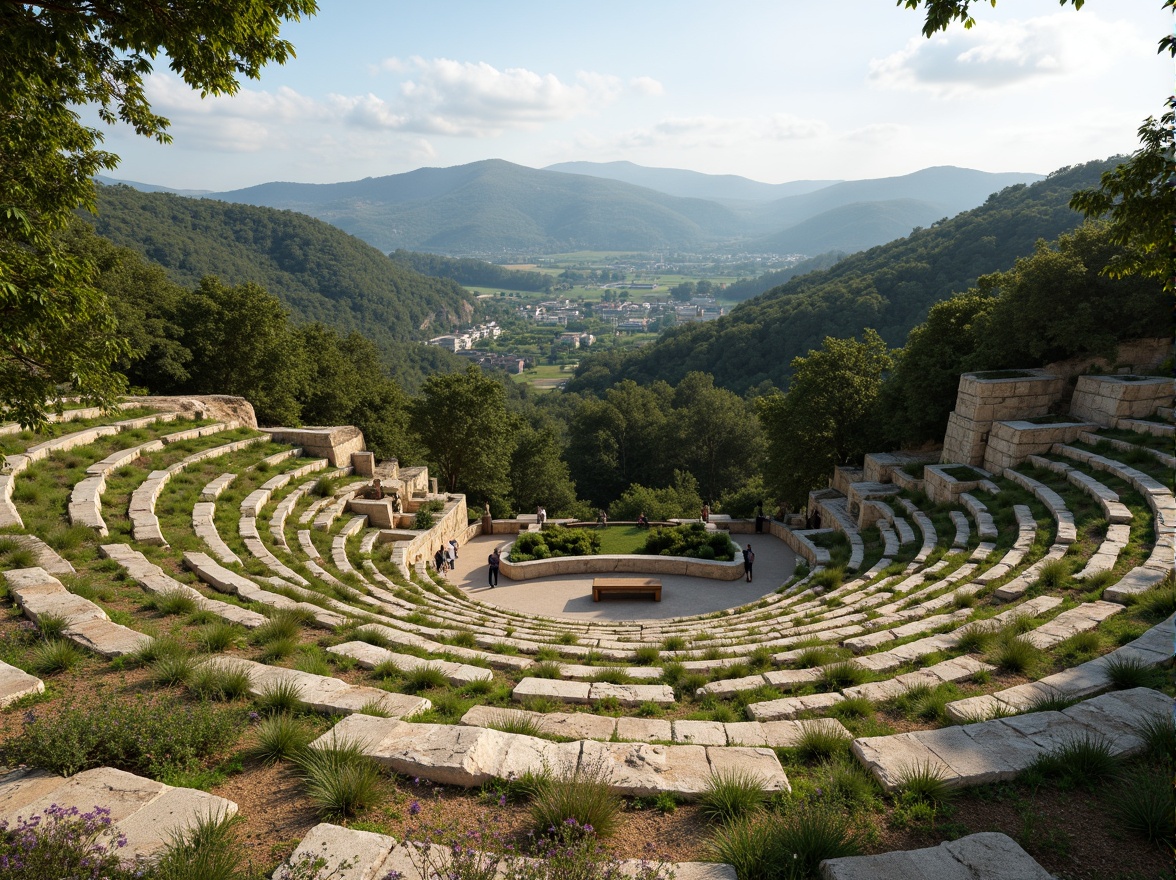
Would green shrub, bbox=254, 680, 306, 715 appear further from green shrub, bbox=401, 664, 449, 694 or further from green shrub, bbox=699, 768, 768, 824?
green shrub, bbox=699, 768, 768, 824

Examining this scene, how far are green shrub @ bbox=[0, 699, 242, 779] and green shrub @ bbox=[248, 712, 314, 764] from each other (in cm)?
25

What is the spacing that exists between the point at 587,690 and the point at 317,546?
10.9 metres

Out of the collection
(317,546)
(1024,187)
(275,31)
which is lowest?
(317,546)

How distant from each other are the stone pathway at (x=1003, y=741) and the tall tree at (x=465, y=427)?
78.7 feet

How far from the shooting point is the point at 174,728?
15.6ft

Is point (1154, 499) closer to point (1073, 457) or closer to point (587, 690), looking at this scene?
point (1073, 457)

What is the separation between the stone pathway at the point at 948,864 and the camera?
353cm

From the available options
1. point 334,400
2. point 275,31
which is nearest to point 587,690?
point 275,31

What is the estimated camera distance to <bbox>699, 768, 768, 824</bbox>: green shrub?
423 centimetres

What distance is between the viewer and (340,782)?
13.8 ft

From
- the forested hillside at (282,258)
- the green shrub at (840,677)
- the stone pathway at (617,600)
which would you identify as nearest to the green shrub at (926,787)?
the green shrub at (840,677)

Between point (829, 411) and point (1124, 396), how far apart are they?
950cm

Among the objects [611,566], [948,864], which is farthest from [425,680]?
[611,566]

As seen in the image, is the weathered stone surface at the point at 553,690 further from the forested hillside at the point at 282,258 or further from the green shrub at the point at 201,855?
the forested hillside at the point at 282,258
